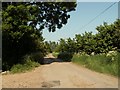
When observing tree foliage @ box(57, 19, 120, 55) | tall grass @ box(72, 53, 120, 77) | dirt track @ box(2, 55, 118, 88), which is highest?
tree foliage @ box(57, 19, 120, 55)

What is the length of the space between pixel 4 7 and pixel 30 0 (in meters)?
6.42

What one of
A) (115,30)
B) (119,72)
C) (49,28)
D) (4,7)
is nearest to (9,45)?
(4,7)

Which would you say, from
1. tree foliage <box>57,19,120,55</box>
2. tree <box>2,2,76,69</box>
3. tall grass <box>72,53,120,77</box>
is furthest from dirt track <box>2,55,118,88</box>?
tree foliage <box>57,19,120,55</box>

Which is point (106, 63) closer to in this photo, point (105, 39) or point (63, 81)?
point (63, 81)

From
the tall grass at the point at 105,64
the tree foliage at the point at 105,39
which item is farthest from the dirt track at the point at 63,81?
the tree foliage at the point at 105,39

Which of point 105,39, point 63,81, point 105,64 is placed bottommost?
point 63,81

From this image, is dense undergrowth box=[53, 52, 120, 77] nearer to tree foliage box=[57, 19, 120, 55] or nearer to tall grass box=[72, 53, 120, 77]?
tall grass box=[72, 53, 120, 77]

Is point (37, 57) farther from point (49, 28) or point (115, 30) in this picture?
point (115, 30)

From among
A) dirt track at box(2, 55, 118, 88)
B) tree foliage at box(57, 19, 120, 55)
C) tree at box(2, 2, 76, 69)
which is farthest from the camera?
tree foliage at box(57, 19, 120, 55)

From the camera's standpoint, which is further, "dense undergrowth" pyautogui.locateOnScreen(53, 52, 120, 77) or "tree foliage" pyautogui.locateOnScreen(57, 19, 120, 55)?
"tree foliage" pyautogui.locateOnScreen(57, 19, 120, 55)

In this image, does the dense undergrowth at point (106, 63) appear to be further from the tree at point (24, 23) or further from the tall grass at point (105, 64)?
the tree at point (24, 23)

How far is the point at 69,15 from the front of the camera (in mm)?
49281

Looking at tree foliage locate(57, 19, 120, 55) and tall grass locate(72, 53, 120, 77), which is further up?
tree foliage locate(57, 19, 120, 55)

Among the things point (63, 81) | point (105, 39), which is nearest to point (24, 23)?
point (105, 39)
